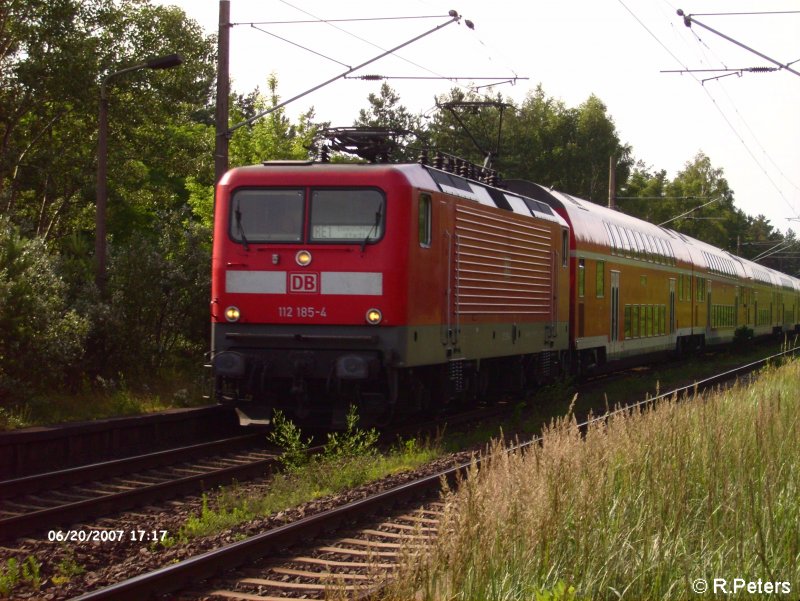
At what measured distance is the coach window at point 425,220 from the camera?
12.8m

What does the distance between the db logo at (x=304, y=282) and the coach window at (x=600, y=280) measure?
31.8 ft

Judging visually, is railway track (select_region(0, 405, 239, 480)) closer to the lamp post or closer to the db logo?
the db logo

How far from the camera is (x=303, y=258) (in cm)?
1250

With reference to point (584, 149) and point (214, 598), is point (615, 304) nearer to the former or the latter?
point (214, 598)

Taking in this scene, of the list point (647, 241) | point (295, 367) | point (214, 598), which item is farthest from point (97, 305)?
point (647, 241)

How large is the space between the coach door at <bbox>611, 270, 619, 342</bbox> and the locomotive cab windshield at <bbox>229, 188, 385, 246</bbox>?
10.6 meters

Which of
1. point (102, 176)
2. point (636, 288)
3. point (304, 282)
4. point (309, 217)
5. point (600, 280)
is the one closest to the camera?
point (304, 282)

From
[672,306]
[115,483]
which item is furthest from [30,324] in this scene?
[672,306]

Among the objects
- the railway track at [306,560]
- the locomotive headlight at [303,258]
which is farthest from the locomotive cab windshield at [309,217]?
the railway track at [306,560]

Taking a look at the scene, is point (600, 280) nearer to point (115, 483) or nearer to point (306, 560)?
point (115, 483)

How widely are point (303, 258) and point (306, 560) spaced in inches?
223

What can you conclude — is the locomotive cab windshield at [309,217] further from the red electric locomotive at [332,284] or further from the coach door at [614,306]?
the coach door at [614,306]

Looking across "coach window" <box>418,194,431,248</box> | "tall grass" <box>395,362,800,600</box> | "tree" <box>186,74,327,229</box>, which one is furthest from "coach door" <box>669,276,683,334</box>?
"tall grass" <box>395,362,800,600</box>

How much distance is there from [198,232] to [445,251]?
6560 mm
